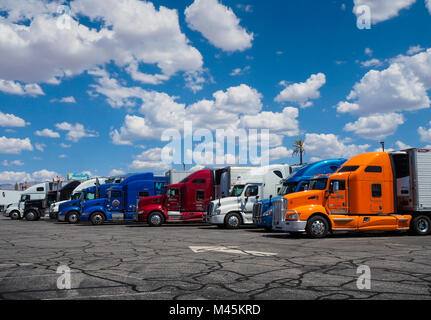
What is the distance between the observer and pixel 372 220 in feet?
50.6

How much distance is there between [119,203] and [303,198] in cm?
1444

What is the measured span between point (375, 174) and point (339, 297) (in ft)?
36.2

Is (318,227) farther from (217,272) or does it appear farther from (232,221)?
(217,272)

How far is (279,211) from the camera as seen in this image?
15617mm

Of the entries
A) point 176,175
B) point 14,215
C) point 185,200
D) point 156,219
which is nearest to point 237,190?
point 185,200

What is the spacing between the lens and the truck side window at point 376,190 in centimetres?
1564

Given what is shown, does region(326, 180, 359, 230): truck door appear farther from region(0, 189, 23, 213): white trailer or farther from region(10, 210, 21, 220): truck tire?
region(0, 189, 23, 213): white trailer

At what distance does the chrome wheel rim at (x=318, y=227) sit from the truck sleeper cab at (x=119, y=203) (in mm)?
13082

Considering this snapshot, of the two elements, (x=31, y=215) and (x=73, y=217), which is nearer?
(x=73, y=217)

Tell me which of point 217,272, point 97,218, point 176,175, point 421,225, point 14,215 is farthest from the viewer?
point 14,215

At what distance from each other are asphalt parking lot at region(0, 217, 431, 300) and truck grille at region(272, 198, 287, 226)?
351 centimetres

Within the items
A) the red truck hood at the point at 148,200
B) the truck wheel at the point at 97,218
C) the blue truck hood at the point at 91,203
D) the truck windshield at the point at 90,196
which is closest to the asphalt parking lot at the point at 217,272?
the red truck hood at the point at 148,200

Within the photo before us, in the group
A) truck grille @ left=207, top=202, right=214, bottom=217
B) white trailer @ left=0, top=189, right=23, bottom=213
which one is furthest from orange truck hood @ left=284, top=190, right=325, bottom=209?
white trailer @ left=0, top=189, right=23, bottom=213
